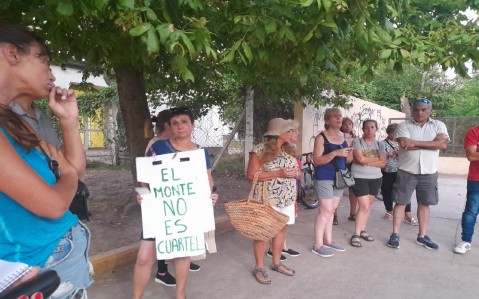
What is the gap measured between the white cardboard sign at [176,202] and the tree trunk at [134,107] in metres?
2.62

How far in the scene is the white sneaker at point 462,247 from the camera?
4789 mm

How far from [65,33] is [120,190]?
4877mm

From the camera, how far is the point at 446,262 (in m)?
4.50

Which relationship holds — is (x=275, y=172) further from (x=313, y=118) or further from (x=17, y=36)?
(x=313, y=118)

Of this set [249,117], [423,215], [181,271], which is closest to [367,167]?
[423,215]

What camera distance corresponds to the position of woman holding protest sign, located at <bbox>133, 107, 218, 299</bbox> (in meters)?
3.03

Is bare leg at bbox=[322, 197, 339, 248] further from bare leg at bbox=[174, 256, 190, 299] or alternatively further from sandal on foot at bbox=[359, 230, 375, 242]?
bare leg at bbox=[174, 256, 190, 299]

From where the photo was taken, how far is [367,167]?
16.9 ft

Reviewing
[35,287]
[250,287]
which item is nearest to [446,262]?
[250,287]

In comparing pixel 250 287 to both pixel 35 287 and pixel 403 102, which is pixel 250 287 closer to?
pixel 35 287

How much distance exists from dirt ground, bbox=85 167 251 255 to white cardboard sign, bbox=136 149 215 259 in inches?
68.0

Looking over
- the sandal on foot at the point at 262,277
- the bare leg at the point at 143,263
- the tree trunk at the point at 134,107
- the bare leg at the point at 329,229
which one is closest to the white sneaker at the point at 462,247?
the bare leg at the point at 329,229

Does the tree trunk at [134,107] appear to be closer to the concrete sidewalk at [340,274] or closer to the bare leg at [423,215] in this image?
the concrete sidewalk at [340,274]

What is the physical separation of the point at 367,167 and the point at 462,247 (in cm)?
152
